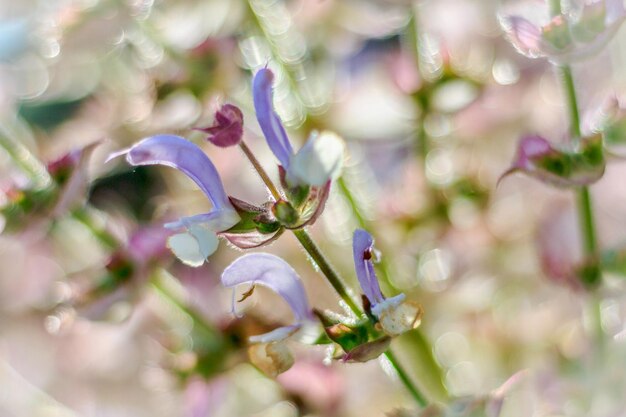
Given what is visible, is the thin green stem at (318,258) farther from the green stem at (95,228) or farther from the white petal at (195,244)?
the green stem at (95,228)

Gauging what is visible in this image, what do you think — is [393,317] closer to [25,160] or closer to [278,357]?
[278,357]

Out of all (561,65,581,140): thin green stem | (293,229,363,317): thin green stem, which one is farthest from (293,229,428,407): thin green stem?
(561,65,581,140): thin green stem

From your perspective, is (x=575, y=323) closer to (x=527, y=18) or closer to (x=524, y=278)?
(x=524, y=278)

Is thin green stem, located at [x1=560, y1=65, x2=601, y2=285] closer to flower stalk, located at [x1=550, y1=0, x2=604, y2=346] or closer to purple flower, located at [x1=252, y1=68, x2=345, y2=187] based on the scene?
flower stalk, located at [x1=550, y1=0, x2=604, y2=346]

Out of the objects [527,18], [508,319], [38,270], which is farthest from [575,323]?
[38,270]

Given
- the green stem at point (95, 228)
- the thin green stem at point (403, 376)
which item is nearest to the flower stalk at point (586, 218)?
the thin green stem at point (403, 376)
